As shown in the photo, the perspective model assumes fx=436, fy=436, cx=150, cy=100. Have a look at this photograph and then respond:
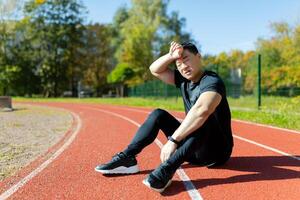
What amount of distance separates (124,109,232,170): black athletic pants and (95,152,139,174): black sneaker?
75 millimetres

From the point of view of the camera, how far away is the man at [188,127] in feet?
14.0

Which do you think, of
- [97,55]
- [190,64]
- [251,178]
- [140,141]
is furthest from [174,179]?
[97,55]

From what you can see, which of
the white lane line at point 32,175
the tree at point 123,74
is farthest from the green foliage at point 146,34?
the white lane line at point 32,175

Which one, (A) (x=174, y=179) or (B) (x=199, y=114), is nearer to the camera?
(B) (x=199, y=114)

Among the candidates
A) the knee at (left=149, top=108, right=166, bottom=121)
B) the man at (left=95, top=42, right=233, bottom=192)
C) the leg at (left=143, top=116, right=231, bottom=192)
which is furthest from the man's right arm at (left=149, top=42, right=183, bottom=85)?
the leg at (left=143, top=116, right=231, bottom=192)

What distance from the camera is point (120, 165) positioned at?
480 cm

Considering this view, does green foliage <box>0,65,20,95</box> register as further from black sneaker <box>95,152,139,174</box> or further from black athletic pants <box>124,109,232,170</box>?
black athletic pants <box>124,109,232,170</box>

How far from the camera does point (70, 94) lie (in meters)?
62.7

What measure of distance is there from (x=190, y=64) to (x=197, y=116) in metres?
0.64

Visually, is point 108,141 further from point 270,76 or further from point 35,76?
point 35,76

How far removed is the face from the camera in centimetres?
461

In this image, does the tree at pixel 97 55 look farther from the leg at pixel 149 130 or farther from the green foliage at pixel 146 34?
the leg at pixel 149 130

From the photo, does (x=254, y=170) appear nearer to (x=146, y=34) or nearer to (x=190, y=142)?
A: (x=190, y=142)

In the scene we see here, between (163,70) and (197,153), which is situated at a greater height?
(163,70)
